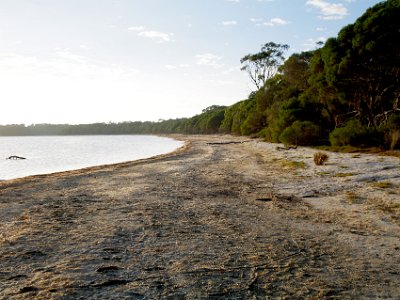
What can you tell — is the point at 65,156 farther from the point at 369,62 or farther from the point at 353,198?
the point at 353,198

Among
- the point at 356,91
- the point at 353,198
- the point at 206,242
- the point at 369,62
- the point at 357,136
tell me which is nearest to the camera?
the point at 206,242

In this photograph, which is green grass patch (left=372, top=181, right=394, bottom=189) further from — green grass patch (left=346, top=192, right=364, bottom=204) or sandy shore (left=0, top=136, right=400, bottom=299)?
green grass patch (left=346, top=192, right=364, bottom=204)

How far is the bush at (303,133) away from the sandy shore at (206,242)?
1964 cm

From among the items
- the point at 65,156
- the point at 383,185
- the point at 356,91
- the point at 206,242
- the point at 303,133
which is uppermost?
the point at 356,91

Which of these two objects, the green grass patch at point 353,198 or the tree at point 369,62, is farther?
the tree at point 369,62

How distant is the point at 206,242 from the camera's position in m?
6.49

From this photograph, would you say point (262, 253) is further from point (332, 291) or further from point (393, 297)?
point (393, 297)

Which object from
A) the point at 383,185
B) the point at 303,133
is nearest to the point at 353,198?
the point at 383,185

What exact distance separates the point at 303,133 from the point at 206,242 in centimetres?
2735

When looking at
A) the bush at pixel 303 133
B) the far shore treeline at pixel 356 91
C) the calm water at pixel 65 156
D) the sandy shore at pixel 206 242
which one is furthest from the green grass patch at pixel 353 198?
the bush at pixel 303 133

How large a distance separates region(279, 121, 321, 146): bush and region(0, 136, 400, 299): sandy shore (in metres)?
19.6

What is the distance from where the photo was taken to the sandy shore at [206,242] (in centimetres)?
456

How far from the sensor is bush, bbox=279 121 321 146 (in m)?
31.6

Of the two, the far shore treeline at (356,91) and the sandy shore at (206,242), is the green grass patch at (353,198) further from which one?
the far shore treeline at (356,91)
